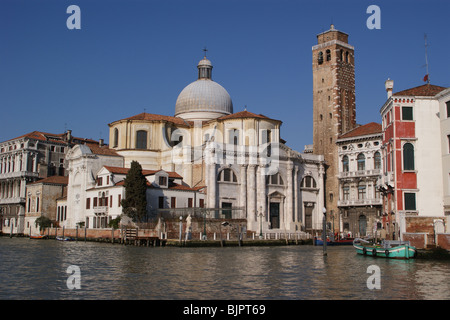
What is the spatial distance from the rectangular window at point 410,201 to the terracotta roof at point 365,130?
1828cm

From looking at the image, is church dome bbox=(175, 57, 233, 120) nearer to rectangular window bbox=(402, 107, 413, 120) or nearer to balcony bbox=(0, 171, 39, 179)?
balcony bbox=(0, 171, 39, 179)

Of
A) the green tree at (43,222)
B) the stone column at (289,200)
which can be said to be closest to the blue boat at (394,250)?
the stone column at (289,200)

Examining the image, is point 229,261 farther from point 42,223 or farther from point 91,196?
point 42,223

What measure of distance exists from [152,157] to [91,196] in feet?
22.9

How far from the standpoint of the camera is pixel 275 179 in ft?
149

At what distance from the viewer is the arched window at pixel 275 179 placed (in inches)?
1769

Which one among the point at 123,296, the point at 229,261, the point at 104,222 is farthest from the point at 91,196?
the point at 123,296

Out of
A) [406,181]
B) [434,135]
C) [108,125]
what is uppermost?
[108,125]

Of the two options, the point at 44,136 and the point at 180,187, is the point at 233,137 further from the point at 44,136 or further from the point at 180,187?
the point at 44,136

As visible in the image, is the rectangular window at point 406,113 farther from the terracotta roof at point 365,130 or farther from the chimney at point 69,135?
the chimney at point 69,135

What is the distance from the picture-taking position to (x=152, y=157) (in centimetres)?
4691

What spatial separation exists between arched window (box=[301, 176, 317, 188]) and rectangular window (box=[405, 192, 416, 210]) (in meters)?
21.5

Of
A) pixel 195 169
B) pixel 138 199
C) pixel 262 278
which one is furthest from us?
pixel 195 169

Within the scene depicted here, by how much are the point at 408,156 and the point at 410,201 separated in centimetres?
238
